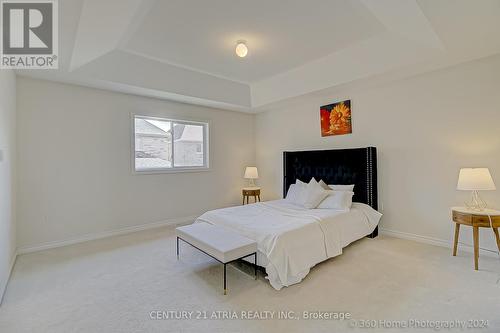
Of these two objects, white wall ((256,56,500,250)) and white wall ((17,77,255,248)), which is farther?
white wall ((17,77,255,248))

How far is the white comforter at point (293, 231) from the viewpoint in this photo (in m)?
2.46

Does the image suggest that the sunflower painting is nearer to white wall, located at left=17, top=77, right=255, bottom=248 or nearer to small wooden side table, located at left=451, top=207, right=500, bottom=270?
small wooden side table, located at left=451, top=207, right=500, bottom=270

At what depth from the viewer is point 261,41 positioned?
3314 millimetres

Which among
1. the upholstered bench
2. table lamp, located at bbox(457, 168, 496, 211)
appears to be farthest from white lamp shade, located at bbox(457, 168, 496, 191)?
the upholstered bench

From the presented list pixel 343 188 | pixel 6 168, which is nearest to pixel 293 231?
pixel 343 188

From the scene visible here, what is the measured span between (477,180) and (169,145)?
485 centimetres

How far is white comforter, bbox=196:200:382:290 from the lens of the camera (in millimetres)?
2459

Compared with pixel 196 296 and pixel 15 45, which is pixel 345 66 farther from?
pixel 15 45

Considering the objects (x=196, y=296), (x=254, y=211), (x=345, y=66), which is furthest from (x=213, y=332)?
(x=345, y=66)

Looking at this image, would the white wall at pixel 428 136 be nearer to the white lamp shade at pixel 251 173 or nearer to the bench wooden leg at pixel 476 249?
the bench wooden leg at pixel 476 249

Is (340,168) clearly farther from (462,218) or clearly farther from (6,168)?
(6,168)

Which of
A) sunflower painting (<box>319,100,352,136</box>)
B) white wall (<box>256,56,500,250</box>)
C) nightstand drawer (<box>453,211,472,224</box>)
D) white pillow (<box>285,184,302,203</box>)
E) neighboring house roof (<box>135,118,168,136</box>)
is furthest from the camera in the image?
neighboring house roof (<box>135,118,168,136</box>)

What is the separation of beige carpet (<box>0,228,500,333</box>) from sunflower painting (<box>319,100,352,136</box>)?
86.4 inches

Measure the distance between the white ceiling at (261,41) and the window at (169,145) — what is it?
70 centimetres
